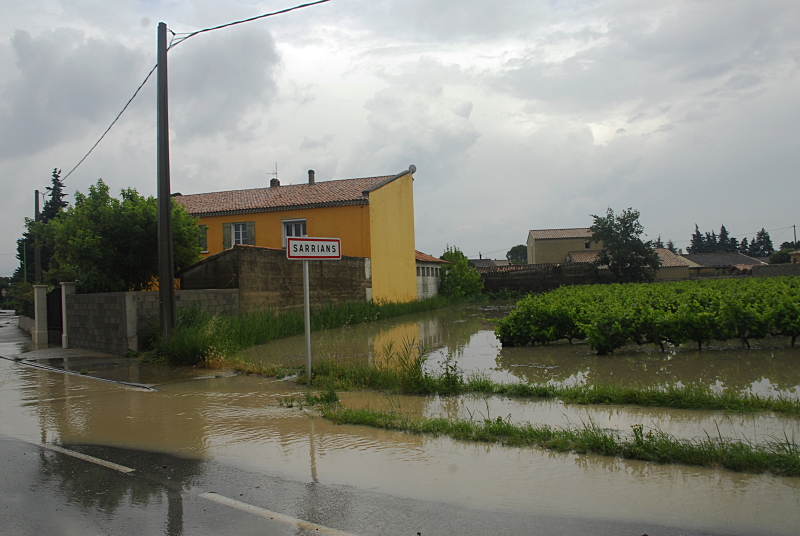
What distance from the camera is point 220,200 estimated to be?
110 ft

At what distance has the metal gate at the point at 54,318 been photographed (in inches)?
695

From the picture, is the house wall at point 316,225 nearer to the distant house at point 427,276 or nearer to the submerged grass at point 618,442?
the distant house at point 427,276

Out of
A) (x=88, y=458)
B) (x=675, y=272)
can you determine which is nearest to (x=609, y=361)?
(x=88, y=458)

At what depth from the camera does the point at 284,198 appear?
3073 cm

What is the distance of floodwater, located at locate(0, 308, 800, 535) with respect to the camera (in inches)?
165

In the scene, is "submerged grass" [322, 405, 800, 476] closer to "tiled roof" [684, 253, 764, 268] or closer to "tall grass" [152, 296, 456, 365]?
"tall grass" [152, 296, 456, 365]

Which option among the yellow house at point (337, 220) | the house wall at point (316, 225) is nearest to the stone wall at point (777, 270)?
the yellow house at point (337, 220)

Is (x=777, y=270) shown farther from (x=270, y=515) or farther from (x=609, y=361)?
(x=270, y=515)

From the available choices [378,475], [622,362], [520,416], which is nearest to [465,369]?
[622,362]

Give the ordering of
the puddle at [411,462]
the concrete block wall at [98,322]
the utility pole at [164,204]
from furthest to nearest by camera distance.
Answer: the concrete block wall at [98,322]
the utility pole at [164,204]
the puddle at [411,462]

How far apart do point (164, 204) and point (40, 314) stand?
31.7 ft

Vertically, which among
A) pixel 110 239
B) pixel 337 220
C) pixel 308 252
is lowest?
pixel 308 252

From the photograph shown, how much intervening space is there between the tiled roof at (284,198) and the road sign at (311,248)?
1825 cm

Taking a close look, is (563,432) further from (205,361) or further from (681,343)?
(205,361)
